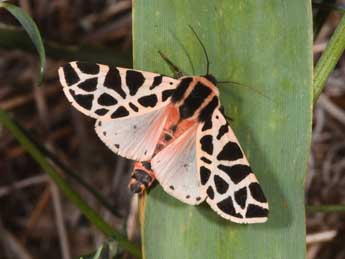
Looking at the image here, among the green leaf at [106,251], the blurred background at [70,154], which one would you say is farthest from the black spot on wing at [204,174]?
the blurred background at [70,154]

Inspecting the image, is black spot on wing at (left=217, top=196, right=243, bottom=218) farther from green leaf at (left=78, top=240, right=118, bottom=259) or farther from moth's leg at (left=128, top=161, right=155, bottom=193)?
green leaf at (left=78, top=240, right=118, bottom=259)

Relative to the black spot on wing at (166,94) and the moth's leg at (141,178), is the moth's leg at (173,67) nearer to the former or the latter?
the black spot on wing at (166,94)

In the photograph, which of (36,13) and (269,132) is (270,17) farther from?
(36,13)

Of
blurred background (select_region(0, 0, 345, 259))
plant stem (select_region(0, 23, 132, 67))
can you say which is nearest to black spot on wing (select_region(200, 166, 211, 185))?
plant stem (select_region(0, 23, 132, 67))

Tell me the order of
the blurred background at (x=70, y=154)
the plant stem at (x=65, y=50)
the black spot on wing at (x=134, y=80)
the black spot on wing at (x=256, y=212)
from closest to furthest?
the black spot on wing at (x=256, y=212), the black spot on wing at (x=134, y=80), the plant stem at (x=65, y=50), the blurred background at (x=70, y=154)

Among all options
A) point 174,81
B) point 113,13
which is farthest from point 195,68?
point 113,13

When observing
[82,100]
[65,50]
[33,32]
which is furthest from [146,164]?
[65,50]
